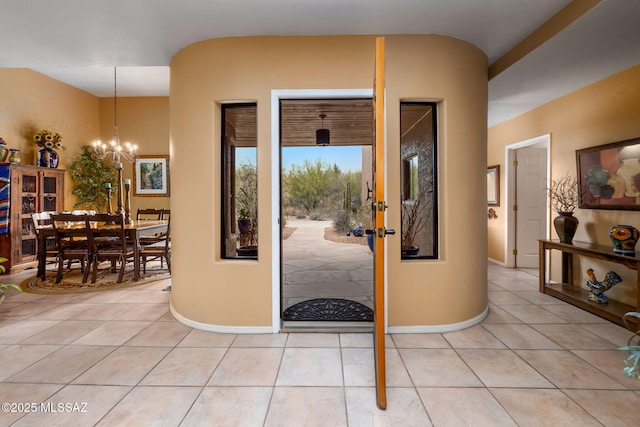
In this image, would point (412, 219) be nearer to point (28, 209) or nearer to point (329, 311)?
point (329, 311)

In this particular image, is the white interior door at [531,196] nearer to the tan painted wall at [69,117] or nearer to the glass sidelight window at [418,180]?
the glass sidelight window at [418,180]

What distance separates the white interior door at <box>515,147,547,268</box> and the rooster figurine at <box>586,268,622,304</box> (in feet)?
6.07

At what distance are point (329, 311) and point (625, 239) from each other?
9.38ft

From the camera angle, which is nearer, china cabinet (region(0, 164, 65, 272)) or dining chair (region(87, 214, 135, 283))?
dining chair (region(87, 214, 135, 283))

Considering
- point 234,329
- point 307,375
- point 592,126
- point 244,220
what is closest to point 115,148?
point 244,220

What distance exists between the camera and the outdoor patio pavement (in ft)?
12.7

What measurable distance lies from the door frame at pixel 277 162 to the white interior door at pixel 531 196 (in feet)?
12.2

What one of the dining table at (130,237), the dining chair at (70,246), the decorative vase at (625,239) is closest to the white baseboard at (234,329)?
the dining table at (130,237)

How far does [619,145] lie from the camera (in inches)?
128

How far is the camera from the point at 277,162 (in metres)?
2.77

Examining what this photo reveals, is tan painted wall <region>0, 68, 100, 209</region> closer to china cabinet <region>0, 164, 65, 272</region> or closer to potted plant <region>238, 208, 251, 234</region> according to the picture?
china cabinet <region>0, 164, 65, 272</region>

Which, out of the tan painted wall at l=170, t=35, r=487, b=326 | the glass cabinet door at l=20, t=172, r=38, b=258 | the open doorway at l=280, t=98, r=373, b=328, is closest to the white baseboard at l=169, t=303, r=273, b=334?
the tan painted wall at l=170, t=35, r=487, b=326

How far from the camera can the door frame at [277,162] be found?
274 cm

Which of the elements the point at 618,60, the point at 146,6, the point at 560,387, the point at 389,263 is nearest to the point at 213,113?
the point at 146,6
